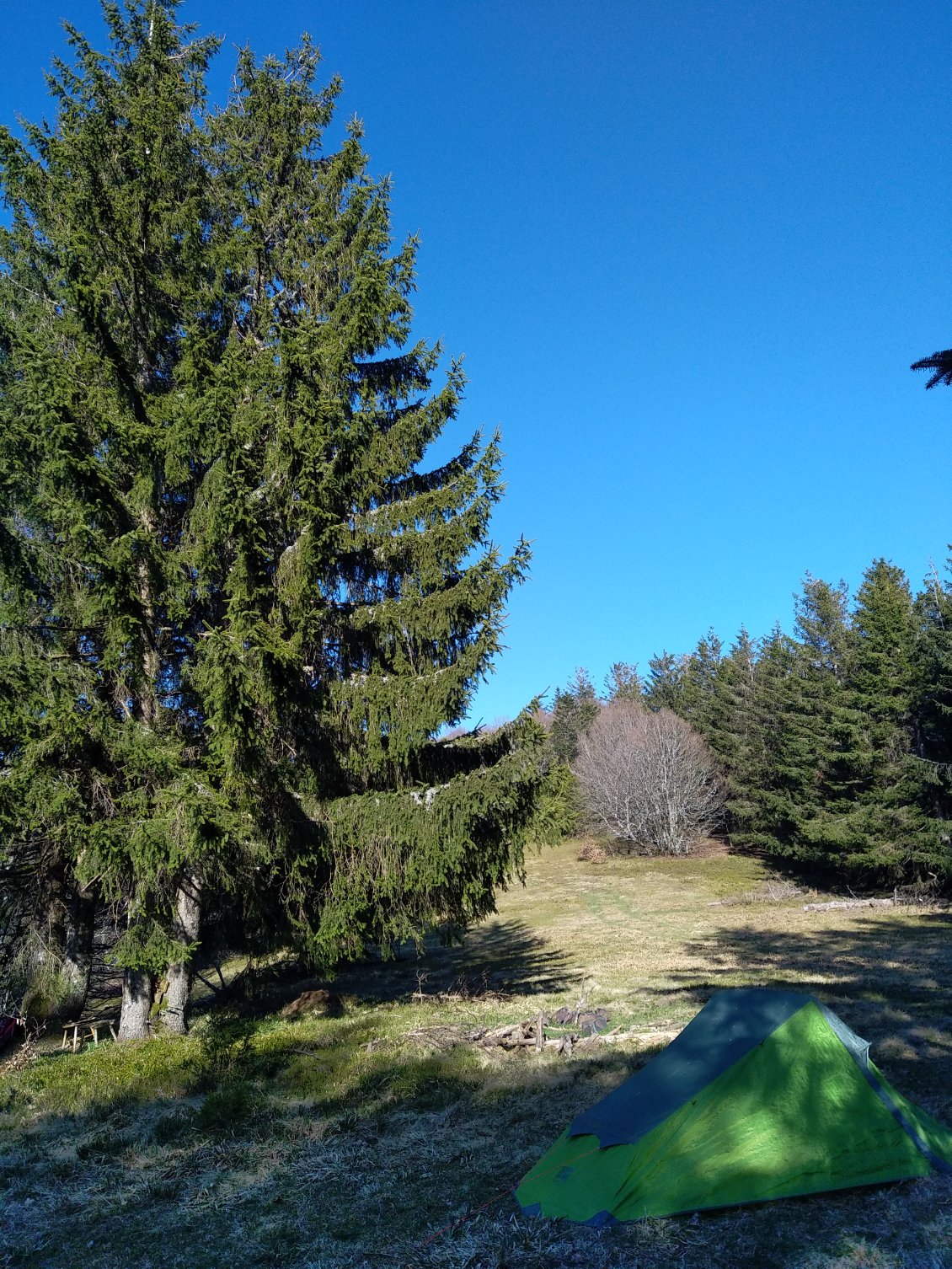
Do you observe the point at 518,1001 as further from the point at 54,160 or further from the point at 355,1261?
the point at 54,160

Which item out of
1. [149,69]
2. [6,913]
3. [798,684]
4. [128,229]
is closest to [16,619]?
[6,913]

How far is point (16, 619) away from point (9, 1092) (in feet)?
18.7

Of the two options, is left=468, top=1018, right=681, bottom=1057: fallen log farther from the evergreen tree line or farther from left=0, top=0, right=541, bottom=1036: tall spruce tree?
the evergreen tree line

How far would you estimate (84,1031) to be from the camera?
Result: 12070 mm

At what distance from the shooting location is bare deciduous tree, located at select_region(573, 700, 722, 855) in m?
44.0

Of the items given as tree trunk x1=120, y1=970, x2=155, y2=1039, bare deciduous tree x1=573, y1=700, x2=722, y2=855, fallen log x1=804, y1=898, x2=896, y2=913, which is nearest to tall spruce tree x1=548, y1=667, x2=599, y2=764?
bare deciduous tree x1=573, y1=700, x2=722, y2=855

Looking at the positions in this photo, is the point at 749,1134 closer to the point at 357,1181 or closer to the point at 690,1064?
the point at 690,1064

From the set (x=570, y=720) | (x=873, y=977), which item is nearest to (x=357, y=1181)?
(x=873, y=977)

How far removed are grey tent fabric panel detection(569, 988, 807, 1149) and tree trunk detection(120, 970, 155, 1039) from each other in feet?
23.5

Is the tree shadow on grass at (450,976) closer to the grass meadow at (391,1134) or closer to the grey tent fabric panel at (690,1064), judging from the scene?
the grass meadow at (391,1134)

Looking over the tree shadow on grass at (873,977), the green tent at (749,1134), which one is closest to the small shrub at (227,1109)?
the green tent at (749,1134)

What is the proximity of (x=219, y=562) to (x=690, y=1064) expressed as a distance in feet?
26.9

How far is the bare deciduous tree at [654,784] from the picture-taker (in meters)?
44.0

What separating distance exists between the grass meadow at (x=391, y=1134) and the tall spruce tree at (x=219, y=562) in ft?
4.86
